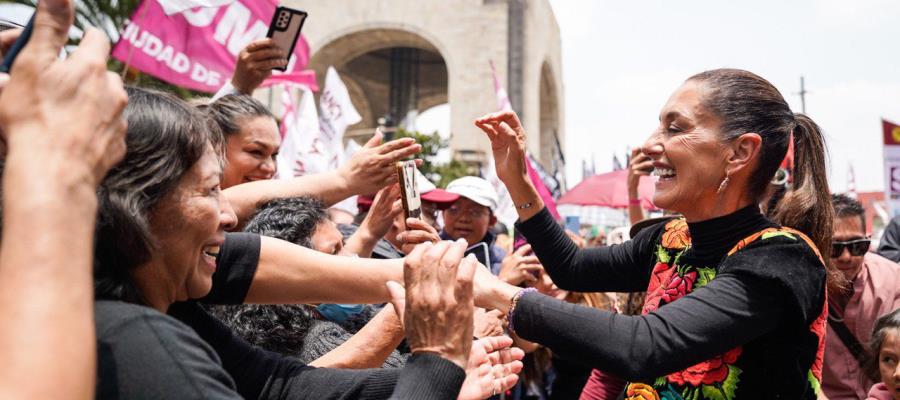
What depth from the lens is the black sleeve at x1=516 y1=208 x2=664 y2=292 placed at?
2.66 metres

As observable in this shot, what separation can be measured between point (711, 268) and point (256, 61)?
2227mm

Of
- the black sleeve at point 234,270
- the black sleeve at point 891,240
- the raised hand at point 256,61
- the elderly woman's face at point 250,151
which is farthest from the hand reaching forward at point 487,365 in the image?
the black sleeve at point 891,240

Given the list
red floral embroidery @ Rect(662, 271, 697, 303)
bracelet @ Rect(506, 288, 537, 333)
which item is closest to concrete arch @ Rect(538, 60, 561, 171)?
red floral embroidery @ Rect(662, 271, 697, 303)

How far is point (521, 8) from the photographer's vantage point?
977 inches

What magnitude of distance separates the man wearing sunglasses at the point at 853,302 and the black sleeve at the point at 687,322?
191 cm

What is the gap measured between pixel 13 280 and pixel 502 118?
2002mm

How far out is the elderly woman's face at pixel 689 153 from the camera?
2164mm

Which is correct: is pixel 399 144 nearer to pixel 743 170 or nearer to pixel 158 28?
pixel 743 170

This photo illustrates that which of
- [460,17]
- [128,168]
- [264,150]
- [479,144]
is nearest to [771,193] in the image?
[264,150]

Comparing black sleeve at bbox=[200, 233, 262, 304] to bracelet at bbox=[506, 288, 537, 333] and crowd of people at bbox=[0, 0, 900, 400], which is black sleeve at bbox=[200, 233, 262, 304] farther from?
bracelet at bbox=[506, 288, 537, 333]

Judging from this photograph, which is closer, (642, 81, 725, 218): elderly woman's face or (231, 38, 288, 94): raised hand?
(642, 81, 725, 218): elderly woman's face

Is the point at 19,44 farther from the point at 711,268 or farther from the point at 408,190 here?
the point at 711,268

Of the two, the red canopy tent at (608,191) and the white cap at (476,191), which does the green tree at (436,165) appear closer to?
the red canopy tent at (608,191)

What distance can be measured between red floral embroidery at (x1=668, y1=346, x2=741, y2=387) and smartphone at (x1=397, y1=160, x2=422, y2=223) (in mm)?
972
